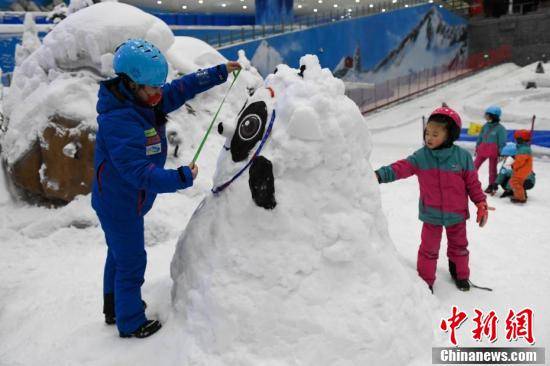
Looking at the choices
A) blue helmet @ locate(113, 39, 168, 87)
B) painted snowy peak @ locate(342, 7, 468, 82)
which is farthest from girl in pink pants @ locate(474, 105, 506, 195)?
painted snowy peak @ locate(342, 7, 468, 82)

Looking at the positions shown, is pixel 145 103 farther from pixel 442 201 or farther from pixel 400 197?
pixel 400 197

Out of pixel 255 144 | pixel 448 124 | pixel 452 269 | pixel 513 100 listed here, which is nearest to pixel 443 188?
pixel 448 124

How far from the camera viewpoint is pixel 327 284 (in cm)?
208

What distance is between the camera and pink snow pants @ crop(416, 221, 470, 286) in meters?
Result: 2.94

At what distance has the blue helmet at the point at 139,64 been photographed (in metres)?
2.06

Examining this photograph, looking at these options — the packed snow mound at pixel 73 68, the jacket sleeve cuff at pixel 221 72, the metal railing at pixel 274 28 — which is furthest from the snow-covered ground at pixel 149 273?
the metal railing at pixel 274 28

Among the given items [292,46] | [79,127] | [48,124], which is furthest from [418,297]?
[292,46]

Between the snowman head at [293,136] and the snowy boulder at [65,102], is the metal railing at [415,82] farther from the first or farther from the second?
the snowman head at [293,136]

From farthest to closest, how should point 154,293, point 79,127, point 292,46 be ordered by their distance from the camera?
point 292,46 → point 79,127 → point 154,293

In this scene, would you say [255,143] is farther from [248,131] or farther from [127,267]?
[127,267]

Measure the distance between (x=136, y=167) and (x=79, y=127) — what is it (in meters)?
2.98

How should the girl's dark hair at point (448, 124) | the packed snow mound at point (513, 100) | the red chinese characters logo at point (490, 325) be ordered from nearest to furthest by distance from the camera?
the red chinese characters logo at point (490, 325) → the girl's dark hair at point (448, 124) → the packed snow mound at point (513, 100)

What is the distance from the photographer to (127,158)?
→ 6.62 ft

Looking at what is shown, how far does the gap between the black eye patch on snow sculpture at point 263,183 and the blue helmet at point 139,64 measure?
702mm
